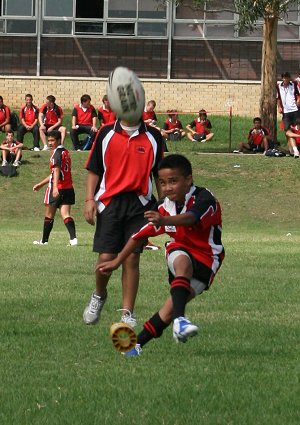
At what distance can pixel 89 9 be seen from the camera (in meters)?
46.5


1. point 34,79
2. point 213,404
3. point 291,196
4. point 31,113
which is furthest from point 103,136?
point 34,79

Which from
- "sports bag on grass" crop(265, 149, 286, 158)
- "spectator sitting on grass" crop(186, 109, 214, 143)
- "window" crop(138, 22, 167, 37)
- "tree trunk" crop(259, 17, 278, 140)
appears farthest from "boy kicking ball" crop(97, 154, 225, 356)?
"window" crop(138, 22, 167, 37)

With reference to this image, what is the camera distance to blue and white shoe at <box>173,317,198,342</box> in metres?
7.89

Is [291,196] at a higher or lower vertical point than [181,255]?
lower

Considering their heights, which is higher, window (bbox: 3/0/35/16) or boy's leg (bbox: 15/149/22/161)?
window (bbox: 3/0/35/16)

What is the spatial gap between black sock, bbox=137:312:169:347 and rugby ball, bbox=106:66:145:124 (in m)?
1.86

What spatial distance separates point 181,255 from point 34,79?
38088 mm

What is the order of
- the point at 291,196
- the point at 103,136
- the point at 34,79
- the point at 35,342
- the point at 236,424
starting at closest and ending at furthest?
the point at 236,424 < the point at 35,342 < the point at 103,136 < the point at 291,196 < the point at 34,79

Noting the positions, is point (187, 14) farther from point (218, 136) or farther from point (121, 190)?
point (121, 190)

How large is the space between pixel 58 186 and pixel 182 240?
449 inches

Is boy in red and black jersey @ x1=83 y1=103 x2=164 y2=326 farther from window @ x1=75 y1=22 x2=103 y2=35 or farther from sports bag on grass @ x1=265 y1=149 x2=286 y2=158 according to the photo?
window @ x1=75 y1=22 x2=103 y2=35

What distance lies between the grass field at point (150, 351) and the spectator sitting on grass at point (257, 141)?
16.6m

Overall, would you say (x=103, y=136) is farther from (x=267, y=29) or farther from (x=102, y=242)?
(x=267, y=29)

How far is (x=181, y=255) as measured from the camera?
8414 millimetres
